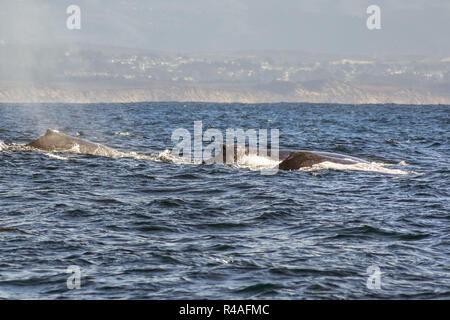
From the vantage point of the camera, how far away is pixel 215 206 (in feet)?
63.9

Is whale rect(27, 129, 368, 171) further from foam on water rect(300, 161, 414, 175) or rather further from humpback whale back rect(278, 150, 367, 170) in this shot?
foam on water rect(300, 161, 414, 175)

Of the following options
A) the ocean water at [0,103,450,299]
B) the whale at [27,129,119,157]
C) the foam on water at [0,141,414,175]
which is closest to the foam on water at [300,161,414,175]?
the foam on water at [0,141,414,175]

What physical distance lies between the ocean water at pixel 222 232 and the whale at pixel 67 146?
159 inches

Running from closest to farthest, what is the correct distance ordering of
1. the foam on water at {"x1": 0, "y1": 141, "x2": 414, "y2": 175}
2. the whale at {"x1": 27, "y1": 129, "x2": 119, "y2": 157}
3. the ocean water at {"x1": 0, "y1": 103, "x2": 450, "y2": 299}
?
the ocean water at {"x1": 0, "y1": 103, "x2": 450, "y2": 299}, the foam on water at {"x1": 0, "y1": 141, "x2": 414, "y2": 175}, the whale at {"x1": 27, "y1": 129, "x2": 119, "y2": 157}

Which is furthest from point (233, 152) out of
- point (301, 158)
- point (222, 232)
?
point (222, 232)

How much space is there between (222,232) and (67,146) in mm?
17968

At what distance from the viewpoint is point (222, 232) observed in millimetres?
16125

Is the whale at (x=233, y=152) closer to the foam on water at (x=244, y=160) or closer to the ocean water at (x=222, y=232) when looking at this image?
the foam on water at (x=244, y=160)

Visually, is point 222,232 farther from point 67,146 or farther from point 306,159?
point 67,146

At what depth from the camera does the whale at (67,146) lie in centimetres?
3216

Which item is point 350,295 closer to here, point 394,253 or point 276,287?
point 276,287

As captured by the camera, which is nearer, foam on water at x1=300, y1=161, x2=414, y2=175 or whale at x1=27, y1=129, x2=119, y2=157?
foam on water at x1=300, y1=161, x2=414, y2=175

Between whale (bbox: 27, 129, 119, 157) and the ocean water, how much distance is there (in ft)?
13.3

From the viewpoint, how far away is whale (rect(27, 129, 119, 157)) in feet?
105
